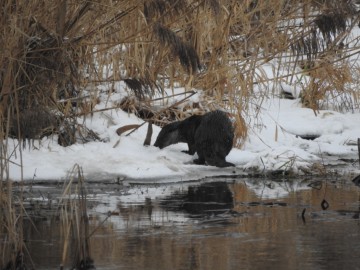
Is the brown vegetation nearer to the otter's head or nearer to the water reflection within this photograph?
the otter's head

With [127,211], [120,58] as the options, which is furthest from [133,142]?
[127,211]

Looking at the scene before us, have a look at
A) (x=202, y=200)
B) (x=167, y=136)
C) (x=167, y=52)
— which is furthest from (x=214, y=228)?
(x=167, y=52)

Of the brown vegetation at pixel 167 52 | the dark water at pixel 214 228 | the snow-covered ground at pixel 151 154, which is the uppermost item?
the brown vegetation at pixel 167 52

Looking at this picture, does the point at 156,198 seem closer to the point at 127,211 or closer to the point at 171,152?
the point at 127,211

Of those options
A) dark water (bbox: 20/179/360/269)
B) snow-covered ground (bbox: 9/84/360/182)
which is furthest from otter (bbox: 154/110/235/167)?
dark water (bbox: 20/179/360/269)

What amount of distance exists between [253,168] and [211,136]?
0.61 m

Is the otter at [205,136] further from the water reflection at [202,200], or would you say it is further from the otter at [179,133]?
the water reflection at [202,200]

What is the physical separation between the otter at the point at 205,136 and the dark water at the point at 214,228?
1078 millimetres

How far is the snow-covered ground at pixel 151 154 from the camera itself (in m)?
9.44

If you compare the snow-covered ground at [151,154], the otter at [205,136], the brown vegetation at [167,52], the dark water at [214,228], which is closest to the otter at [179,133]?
the otter at [205,136]

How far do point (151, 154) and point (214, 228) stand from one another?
3809 millimetres

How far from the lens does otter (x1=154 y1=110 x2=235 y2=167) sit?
33.9ft

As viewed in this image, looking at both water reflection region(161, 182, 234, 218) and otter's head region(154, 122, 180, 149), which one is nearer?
water reflection region(161, 182, 234, 218)

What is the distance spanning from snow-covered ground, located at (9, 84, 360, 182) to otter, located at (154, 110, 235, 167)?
129 millimetres
